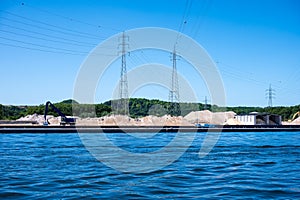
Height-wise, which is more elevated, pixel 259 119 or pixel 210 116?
pixel 210 116

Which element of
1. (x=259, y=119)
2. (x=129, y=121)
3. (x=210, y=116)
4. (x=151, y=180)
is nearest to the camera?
(x=151, y=180)

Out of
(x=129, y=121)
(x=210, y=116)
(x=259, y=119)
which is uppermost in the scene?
(x=210, y=116)

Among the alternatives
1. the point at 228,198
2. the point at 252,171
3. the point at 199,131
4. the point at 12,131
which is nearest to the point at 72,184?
the point at 228,198

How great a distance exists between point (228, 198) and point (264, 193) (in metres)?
1.15

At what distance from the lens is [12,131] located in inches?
1414

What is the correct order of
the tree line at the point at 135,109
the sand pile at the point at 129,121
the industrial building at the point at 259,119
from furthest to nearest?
1. the tree line at the point at 135,109
2. the industrial building at the point at 259,119
3. the sand pile at the point at 129,121

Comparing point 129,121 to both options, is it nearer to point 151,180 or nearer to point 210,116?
point 210,116

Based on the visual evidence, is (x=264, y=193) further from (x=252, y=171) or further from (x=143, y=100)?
(x=143, y=100)

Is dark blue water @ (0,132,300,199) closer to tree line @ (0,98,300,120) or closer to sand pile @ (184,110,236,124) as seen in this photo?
tree line @ (0,98,300,120)

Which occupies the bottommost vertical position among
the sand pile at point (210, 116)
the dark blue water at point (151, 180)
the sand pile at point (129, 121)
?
the dark blue water at point (151, 180)

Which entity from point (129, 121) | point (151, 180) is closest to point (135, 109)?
point (129, 121)

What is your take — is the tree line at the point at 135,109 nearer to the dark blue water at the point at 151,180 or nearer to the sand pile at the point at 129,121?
the sand pile at the point at 129,121

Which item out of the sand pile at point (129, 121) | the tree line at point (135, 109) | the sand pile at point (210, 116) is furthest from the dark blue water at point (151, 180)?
the sand pile at point (210, 116)

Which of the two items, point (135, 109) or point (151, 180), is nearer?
point (151, 180)
